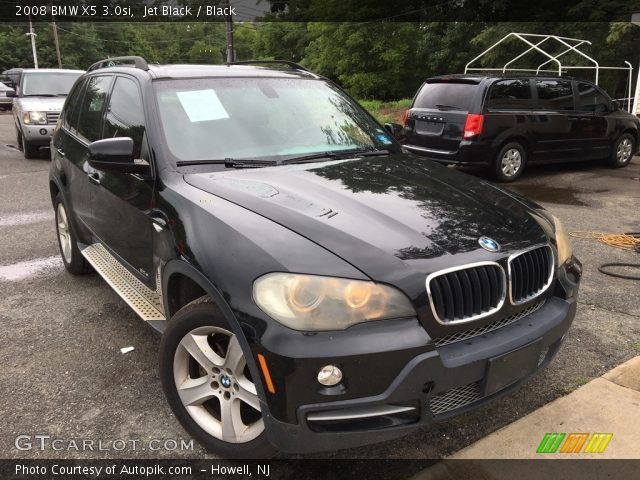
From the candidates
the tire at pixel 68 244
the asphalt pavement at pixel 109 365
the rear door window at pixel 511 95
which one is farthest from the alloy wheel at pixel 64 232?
the rear door window at pixel 511 95

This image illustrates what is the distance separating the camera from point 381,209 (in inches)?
99.9

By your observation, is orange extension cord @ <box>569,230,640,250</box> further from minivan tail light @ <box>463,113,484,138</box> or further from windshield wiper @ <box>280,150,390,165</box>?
windshield wiper @ <box>280,150,390,165</box>

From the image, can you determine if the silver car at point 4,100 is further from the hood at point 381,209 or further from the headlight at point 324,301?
the headlight at point 324,301

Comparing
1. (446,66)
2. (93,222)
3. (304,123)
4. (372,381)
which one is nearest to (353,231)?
(372,381)

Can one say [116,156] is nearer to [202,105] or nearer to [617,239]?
[202,105]

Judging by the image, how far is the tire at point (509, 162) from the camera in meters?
8.95

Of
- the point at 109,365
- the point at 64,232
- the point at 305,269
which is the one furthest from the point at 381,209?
the point at 64,232

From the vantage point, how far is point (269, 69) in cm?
388

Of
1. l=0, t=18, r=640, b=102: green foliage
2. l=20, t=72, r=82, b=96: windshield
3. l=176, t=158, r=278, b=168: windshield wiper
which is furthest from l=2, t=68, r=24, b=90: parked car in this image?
l=0, t=18, r=640, b=102: green foliage

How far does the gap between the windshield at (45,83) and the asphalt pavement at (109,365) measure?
282 inches

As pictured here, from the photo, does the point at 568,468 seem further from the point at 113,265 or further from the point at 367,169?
the point at 113,265

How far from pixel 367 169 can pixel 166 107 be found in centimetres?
123

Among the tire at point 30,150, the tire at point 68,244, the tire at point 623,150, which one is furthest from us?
the tire at point 30,150

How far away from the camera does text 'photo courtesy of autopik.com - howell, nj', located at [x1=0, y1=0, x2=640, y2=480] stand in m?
2.03
